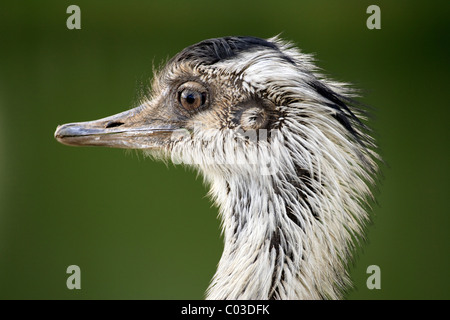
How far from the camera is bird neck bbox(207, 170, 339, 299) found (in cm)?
150

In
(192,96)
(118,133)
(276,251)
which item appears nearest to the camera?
(276,251)

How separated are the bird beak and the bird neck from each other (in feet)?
1.22

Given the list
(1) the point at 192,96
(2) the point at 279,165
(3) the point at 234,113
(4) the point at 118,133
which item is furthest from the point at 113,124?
(2) the point at 279,165

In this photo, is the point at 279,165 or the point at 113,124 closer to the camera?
the point at 279,165

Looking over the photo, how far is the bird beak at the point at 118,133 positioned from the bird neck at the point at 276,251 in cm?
37

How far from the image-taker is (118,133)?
179cm

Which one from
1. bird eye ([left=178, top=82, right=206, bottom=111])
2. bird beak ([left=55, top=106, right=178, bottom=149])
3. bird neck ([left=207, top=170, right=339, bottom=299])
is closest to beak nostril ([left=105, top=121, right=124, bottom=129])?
bird beak ([left=55, top=106, right=178, bottom=149])

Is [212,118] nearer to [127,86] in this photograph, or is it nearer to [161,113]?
[161,113]

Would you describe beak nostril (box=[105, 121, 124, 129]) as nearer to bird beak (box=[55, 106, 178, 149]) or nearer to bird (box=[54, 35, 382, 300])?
bird beak (box=[55, 106, 178, 149])

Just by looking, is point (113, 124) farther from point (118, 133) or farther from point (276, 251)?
point (276, 251)

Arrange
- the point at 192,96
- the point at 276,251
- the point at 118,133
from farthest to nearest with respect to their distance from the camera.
Result: the point at 118,133 < the point at 192,96 < the point at 276,251

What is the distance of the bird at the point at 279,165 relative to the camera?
59.4 inches

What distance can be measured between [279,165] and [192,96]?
14.1 inches

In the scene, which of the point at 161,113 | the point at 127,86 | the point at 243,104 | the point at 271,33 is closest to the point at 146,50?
the point at 127,86
